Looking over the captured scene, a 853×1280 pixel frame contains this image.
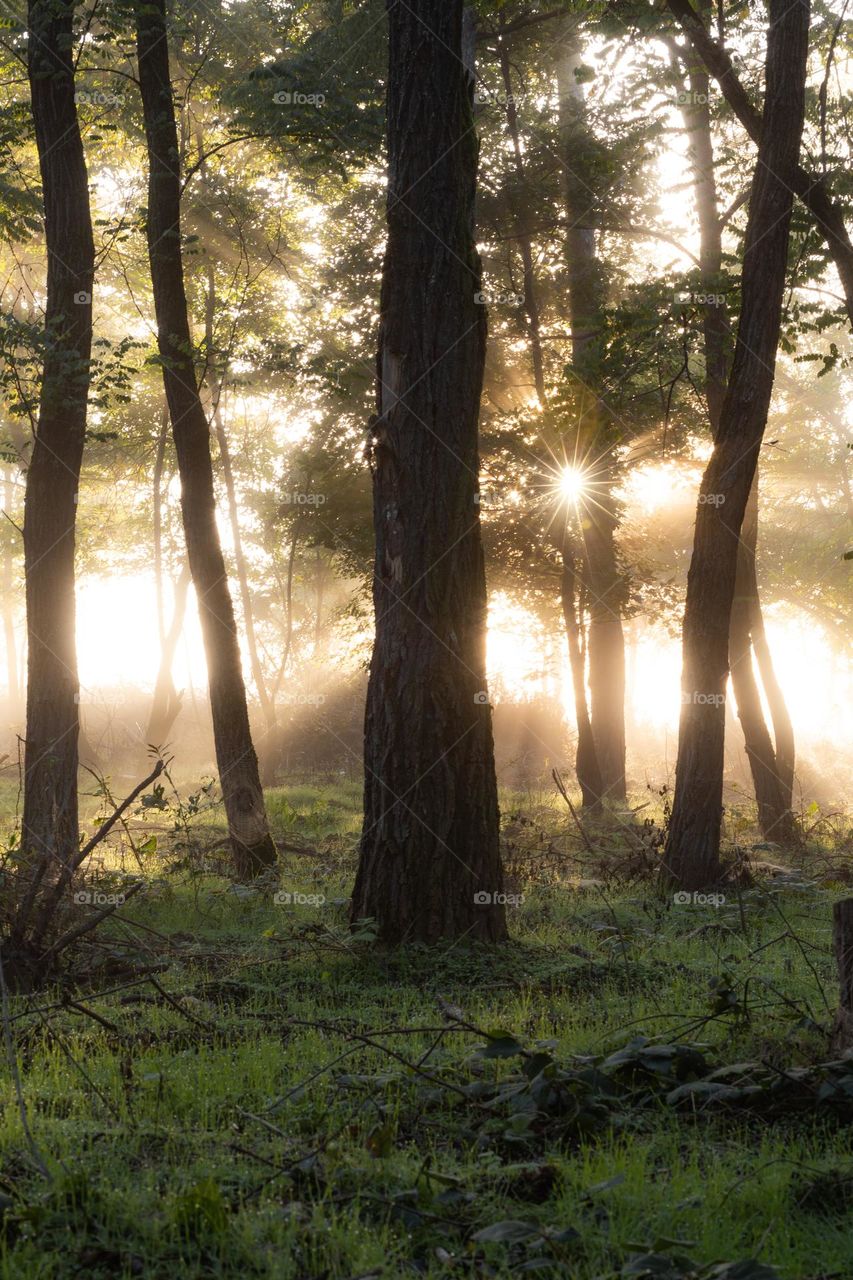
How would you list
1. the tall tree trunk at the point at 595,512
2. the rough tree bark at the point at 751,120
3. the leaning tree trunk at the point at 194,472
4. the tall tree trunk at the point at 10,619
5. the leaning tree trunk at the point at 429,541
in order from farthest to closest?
the tall tree trunk at the point at 10,619 → the tall tree trunk at the point at 595,512 → the leaning tree trunk at the point at 194,472 → the rough tree bark at the point at 751,120 → the leaning tree trunk at the point at 429,541

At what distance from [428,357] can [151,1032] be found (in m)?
4.96

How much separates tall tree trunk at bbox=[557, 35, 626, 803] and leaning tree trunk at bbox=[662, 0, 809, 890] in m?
5.63

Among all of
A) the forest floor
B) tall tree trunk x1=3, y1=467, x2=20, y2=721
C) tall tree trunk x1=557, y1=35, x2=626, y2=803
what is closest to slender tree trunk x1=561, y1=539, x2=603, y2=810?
tall tree trunk x1=557, y1=35, x2=626, y2=803

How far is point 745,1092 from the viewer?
439 centimetres

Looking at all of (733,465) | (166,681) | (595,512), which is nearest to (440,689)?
(733,465)

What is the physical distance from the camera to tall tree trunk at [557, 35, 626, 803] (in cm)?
1867

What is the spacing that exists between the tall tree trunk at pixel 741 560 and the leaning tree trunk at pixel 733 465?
11.9ft

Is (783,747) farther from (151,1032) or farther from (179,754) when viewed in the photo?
(179,754)

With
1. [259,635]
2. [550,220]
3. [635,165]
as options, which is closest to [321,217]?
[550,220]

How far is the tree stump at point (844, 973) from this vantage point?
487 centimetres

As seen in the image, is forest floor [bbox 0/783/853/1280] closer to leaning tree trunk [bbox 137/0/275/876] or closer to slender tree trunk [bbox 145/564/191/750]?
leaning tree trunk [bbox 137/0/275/876]

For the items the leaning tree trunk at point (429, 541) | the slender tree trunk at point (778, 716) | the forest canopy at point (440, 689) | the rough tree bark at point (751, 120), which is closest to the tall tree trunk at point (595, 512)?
the forest canopy at point (440, 689)

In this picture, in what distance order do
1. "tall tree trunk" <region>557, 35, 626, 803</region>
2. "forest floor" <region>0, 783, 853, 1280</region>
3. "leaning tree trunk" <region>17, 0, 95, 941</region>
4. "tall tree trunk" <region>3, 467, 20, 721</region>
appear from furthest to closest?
"tall tree trunk" <region>3, 467, 20, 721</region> → "tall tree trunk" <region>557, 35, 626, 803</region> → "leaning tree trunk" <region>17, 0, 95, 941</region> → "forest floor" <region>0, 783, 853, 1280</region>

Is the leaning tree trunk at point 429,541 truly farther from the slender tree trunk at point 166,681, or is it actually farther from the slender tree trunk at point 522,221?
the slender tree trunk at point 166,681
